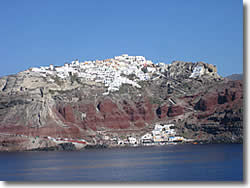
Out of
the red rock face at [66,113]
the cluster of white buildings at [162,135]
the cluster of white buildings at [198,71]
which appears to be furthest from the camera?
the cluster of white buildings at [198,71]

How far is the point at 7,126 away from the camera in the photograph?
88125mm

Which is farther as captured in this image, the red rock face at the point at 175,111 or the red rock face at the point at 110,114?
the red rock face at the point at 175,111

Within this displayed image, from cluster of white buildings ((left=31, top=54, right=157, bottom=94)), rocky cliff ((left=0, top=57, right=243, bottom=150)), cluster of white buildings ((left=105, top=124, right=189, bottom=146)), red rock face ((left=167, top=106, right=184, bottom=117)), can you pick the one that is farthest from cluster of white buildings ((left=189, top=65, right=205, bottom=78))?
cluster of white buildings ((left=105, top=124, right=189, bottom=146))

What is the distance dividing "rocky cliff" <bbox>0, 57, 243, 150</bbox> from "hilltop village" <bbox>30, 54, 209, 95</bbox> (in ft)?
12.2

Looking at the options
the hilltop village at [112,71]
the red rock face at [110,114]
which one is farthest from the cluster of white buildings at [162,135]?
the hilltop village at [112,71]

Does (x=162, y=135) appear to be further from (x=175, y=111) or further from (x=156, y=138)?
(x=175, y=111)

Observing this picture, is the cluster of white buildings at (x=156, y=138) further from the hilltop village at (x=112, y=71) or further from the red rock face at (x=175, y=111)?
the hilltop village at (x=112, y=71)

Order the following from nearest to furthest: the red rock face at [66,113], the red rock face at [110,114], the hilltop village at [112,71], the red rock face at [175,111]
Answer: the red rock face at [66,113]
the red rock face at [110,114]
the red rock face at [175,111]
the hilltop village at [112,71]

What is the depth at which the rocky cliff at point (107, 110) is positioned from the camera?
86.0 m

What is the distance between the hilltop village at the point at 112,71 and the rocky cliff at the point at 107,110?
3.73 metres

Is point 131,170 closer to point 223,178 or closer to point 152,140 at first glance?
point 223,178

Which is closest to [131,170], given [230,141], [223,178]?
[223,178]

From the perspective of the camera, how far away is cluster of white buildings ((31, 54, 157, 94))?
115 metres

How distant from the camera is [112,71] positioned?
123 metres
